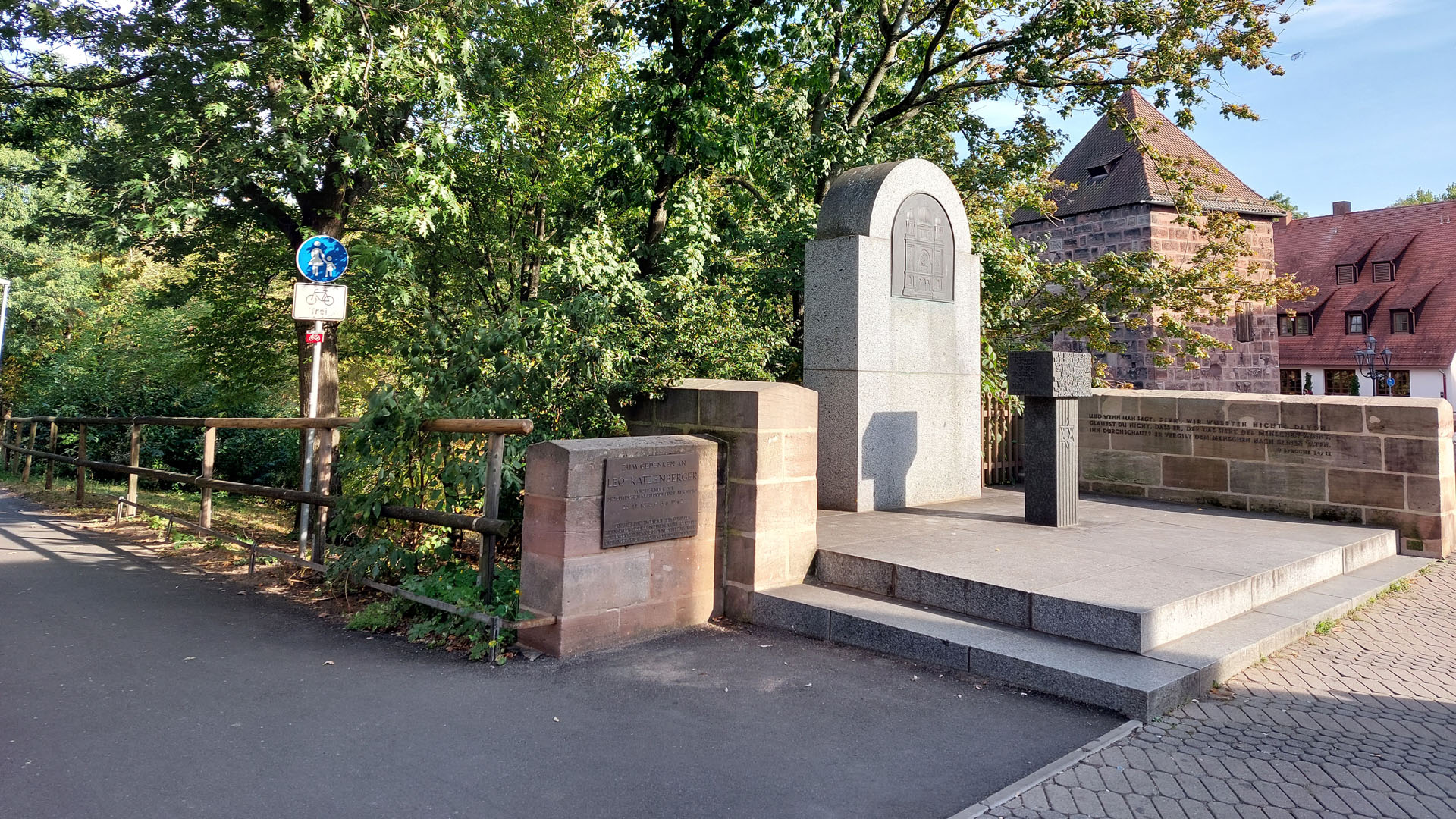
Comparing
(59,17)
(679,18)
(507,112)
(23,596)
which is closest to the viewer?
(23,596)

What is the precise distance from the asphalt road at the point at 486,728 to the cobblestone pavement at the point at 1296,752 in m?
0.29

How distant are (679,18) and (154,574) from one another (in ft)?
23.5

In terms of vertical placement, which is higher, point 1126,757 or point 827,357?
point 827,357

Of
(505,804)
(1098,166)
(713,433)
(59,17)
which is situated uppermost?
(1098,166)

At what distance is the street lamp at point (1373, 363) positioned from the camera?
37125 millimetres

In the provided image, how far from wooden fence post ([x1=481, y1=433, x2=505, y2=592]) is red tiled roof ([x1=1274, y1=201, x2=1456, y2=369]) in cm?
A: 4880

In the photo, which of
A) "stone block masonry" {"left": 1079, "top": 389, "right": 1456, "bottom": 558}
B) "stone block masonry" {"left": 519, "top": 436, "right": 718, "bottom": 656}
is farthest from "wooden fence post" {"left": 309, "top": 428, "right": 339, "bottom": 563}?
"stone block masonry" {"left": 1079, "top": 389, "right": 1456, "bottom": 558}

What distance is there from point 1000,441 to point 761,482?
593 cm

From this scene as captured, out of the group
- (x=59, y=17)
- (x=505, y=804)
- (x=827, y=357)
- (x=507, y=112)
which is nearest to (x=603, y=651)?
(x=505, y=804)

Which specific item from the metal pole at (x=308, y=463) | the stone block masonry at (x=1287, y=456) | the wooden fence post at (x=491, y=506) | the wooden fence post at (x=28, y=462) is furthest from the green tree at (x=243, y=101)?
the stone block masonry at (x=1287, y=456)

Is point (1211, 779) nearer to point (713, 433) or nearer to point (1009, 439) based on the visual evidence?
point (713, 433)

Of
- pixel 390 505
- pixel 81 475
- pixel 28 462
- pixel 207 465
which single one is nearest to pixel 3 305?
pixel 28 462

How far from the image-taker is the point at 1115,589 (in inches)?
201

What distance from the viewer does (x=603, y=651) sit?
5.20m
